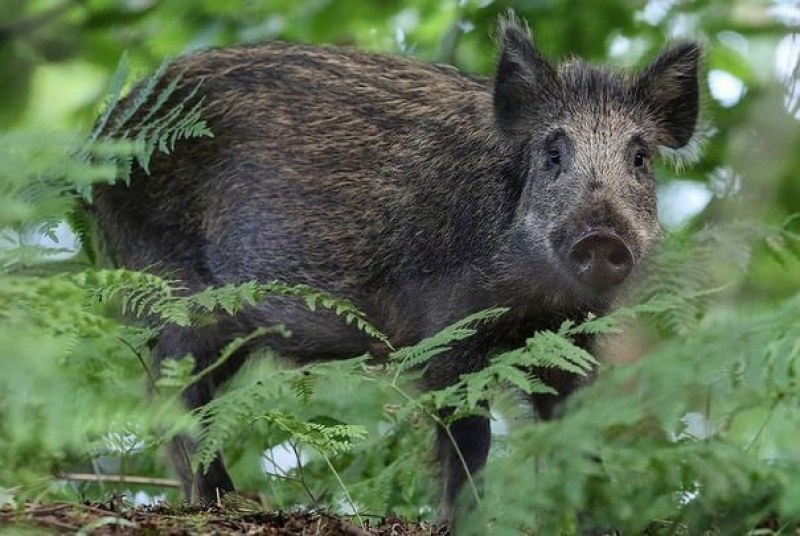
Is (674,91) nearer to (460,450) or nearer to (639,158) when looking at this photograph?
(639,158)

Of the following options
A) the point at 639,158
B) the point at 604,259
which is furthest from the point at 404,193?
the point at 604,259

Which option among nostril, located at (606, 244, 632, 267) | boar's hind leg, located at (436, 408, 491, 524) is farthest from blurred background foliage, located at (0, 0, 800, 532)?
nostril, located at (606, 244, 632, 267)

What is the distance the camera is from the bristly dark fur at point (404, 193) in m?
6.34

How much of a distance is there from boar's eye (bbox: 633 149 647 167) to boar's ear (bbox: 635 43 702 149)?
251mm

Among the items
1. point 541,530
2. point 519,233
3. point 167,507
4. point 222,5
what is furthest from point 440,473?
point 222,5

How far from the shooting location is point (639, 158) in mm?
6516

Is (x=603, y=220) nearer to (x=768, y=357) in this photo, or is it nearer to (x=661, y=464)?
(x=768, y=357)

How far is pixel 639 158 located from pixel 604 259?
1040mm

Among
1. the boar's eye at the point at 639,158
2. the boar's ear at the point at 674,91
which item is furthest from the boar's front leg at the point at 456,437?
the boar's ear at the point at 674,91

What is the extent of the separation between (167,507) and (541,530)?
1475 millimetres

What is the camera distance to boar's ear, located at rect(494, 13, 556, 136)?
6703 millimetres

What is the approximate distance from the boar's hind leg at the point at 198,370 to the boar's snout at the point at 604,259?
218 cm

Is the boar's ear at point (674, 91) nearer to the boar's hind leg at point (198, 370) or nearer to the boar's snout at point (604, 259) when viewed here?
the boar's snout at point (604, 259)

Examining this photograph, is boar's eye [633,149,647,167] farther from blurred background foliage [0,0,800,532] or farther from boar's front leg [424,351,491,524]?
boar's front leg [424,351,491,524]
